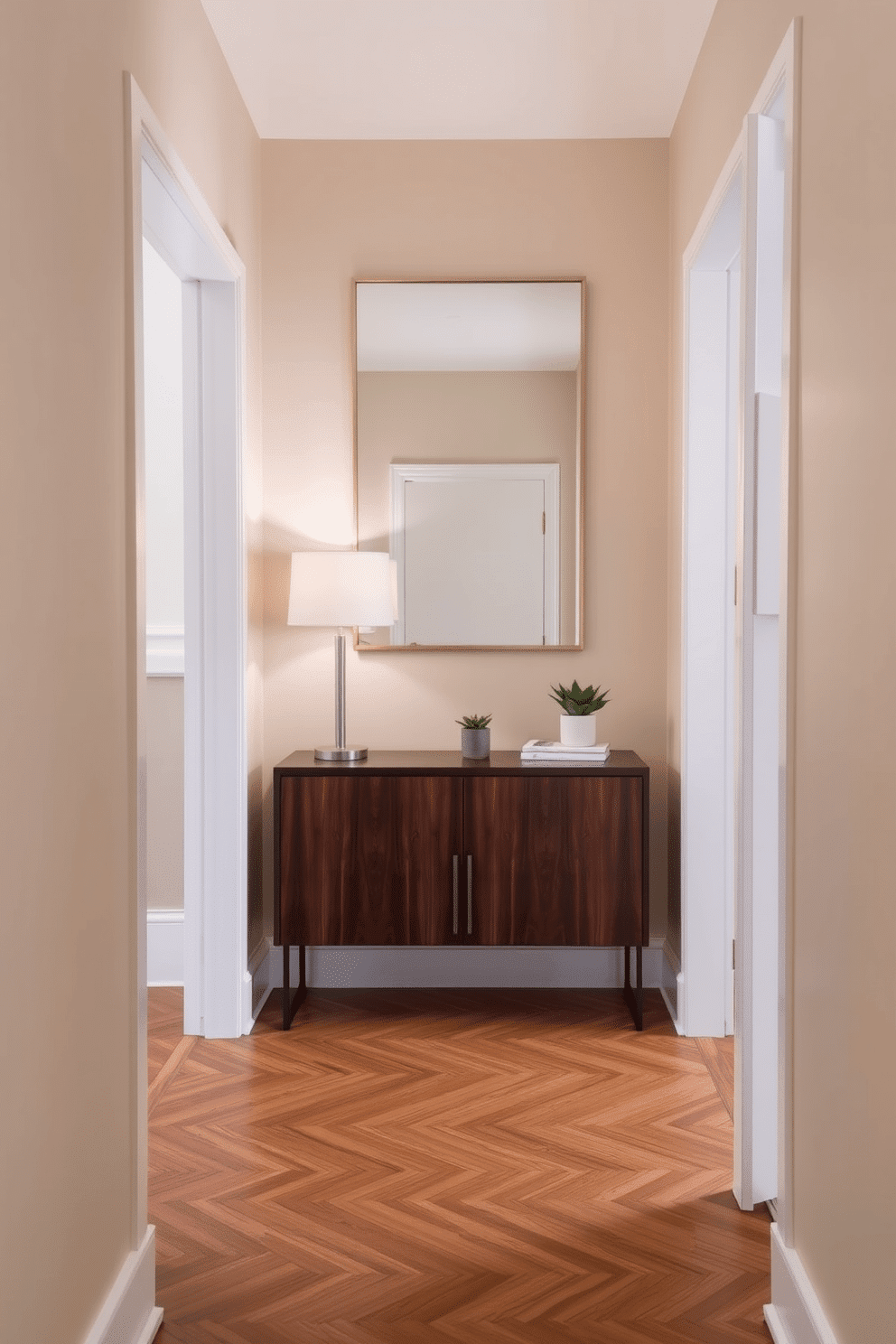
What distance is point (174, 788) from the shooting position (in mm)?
4074

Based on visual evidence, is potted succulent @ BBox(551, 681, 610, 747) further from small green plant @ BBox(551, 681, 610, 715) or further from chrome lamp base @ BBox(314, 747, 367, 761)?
chrome lamp base @ BBox(314, 747, 367, 761)

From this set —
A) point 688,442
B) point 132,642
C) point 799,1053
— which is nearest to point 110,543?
point 132,642

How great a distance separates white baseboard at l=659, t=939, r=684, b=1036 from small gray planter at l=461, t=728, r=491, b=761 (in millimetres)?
911

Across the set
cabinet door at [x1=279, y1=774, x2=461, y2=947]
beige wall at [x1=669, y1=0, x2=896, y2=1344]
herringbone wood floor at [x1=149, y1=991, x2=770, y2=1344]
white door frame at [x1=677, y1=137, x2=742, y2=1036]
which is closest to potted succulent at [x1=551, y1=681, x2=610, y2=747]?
white door frame at [x1=677, y1=137, x2=742, y2=1036]

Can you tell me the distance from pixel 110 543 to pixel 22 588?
1.39 feet

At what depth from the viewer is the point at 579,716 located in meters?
3.69

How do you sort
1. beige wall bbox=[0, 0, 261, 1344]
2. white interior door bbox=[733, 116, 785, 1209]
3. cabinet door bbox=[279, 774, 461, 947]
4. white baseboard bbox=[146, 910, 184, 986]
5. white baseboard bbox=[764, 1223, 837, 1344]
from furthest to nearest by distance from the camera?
white baseboard bbox=[146, 910, 184, 986] < cabinet door bbox=[279, 774, 461, 947] < white interior door bbox=[733, 116, 785, 1209] < white baseboard bbox=[764, 1223, 837, 1344] < beige wall bbox=[0, 0, 261, 1344]

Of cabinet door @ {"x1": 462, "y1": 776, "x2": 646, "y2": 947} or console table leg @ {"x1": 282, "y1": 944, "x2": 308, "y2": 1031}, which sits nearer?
console table leg @ {"x1": 282, "y1": 944, "x2": 308, "y2": 1031}

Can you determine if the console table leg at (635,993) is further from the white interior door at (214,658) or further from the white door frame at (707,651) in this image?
the white interior door at (214,658)

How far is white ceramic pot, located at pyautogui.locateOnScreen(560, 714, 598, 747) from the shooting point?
145 inches

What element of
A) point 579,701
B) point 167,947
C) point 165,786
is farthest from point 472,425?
point 167,947

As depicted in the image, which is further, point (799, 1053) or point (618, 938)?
point (618, 938)

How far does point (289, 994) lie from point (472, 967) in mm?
724

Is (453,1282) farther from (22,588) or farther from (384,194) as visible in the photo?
(384,194)
